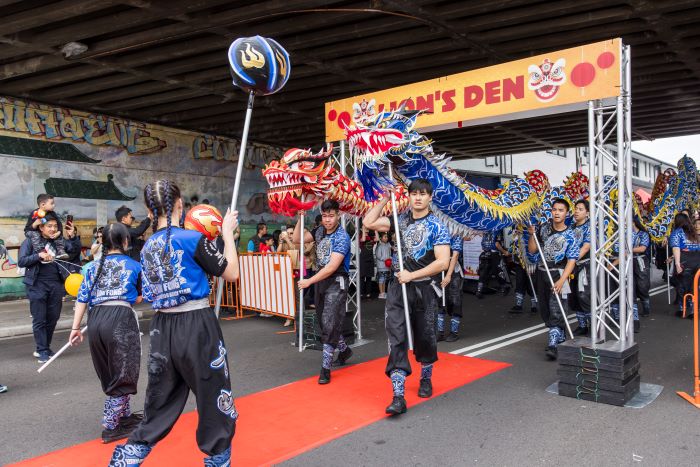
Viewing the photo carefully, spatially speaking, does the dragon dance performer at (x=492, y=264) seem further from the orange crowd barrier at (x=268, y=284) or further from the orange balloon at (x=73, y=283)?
the orange balloon at (x=73, y=283)

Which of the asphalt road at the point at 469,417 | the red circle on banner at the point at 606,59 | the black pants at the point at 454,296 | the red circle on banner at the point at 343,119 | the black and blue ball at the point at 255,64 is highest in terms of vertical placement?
the red circle on banner at the point at 606,59

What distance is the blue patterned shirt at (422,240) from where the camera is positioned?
186 inches

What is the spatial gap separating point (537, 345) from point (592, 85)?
142 inches

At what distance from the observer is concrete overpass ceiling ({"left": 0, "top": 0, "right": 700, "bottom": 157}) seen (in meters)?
7.52

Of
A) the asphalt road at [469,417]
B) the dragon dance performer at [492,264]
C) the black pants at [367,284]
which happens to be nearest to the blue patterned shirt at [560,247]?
the asphalt road at [469,417]

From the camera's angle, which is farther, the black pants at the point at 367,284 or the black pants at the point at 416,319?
the black pants at the point at 367,284

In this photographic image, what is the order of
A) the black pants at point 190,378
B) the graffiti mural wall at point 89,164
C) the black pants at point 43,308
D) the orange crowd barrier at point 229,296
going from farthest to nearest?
the graffiti mural wall at point 89,164
the orange crowd barrier at point 229,296
the black pants at point 43,308
the black pants at point 190,378

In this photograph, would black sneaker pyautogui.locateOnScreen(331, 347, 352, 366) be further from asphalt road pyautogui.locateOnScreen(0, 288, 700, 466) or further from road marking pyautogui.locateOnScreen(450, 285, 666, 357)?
road marking pyautogui.locateOnScreen(450, 285, 666, 357)

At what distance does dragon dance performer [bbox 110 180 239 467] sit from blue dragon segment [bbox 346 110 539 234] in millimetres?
2412

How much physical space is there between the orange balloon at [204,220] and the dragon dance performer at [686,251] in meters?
8.24

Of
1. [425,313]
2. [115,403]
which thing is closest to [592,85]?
[425,313]

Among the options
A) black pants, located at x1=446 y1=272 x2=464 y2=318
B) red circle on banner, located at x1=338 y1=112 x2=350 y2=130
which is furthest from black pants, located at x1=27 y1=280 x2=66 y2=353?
black pants, located at x1=446 y1=272 x2=464 y2=318

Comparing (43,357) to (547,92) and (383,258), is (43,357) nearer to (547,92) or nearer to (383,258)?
(547,92)

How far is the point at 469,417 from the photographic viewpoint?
4527mm
